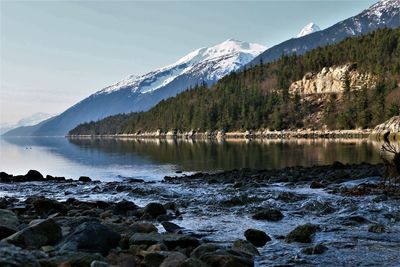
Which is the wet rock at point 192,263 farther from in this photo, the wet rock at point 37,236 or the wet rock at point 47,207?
the wet rock at point 47,207

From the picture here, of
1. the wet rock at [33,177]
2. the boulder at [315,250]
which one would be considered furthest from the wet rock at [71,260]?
the wet rock at [33,177]

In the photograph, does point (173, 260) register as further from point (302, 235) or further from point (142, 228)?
point (302, 235)

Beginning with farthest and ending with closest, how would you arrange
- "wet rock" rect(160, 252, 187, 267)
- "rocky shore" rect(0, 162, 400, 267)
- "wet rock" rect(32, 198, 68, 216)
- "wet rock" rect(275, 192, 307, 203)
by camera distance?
"wet rock" rect(275, 192, 307, 203) → "wet rock" rect(32, 198, 68, 216) → "rocky shore" rect(0, 162, 400, 267) → "wet rock" rect(160, 252, 187, 267)

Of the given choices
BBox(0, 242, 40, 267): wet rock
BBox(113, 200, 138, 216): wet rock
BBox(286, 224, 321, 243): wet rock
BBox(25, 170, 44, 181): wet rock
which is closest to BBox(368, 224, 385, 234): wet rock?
BBox(286, 224, 321, 243): wet rock

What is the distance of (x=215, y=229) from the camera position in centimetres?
1900

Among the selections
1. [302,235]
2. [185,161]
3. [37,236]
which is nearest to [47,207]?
[37,236]

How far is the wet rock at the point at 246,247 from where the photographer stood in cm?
1429

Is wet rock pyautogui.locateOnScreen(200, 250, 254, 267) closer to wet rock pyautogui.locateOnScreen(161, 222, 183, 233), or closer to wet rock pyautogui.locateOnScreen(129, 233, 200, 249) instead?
wet rock pyautogui.locateOnScreen(129, 233, 200, 249)

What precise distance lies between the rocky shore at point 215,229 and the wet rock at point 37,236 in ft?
0.10

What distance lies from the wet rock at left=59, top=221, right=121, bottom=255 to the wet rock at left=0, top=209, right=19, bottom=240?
233 cm

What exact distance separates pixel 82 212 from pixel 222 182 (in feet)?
61.1

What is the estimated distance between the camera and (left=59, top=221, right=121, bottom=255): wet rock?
1324 centimetres

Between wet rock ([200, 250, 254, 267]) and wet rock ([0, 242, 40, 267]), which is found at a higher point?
wet rock ([0, 242, 40, 267])

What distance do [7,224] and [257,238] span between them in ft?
30.1
